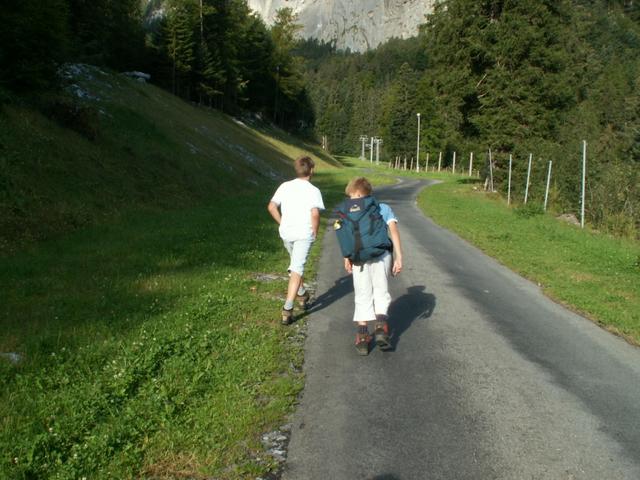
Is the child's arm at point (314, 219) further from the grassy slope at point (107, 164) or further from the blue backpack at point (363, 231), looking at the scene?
the grassy slope at point (107, 164)

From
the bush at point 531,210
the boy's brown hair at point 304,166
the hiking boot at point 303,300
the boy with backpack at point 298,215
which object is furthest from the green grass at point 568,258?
the boy's brown hair at point 304,166

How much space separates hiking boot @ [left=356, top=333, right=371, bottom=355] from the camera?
5.56 meters

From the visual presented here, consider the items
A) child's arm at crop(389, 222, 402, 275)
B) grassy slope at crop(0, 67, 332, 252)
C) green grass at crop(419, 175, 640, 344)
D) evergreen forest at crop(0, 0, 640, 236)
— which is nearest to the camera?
child's arm at crop(389, 222, 402, 275)

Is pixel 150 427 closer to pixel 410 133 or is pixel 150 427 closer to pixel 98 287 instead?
pixel 98 287

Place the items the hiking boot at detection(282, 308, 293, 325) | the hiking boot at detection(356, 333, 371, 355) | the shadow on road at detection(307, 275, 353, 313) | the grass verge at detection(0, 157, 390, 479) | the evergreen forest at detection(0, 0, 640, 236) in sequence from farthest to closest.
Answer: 1. the evergreen forest at detection(0, 0, 640, 236)
2. the shadow on road at detection(307, 275, 353, 313)
3. the hiking boot at detection(282, 308, 293, 325)
4. the hiking boot at detection(356, 333, 371, 355)
5. the grass verge at detection(0, 157, 390, 479)

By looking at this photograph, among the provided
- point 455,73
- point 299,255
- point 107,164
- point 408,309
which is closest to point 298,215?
point 299,255

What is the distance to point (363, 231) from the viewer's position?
219 inches

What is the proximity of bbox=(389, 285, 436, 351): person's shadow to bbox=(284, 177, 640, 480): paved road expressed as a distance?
4cm

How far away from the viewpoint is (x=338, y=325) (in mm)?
6598

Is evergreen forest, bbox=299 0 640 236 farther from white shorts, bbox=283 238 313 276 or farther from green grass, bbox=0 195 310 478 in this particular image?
green grass, bbox=0 195 310 478

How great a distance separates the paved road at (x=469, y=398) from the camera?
3.54m

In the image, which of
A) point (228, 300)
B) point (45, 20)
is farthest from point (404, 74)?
point (228, 300)

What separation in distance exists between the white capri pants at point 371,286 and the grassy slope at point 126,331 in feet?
2.99

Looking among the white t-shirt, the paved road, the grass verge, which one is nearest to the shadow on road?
the paved road
